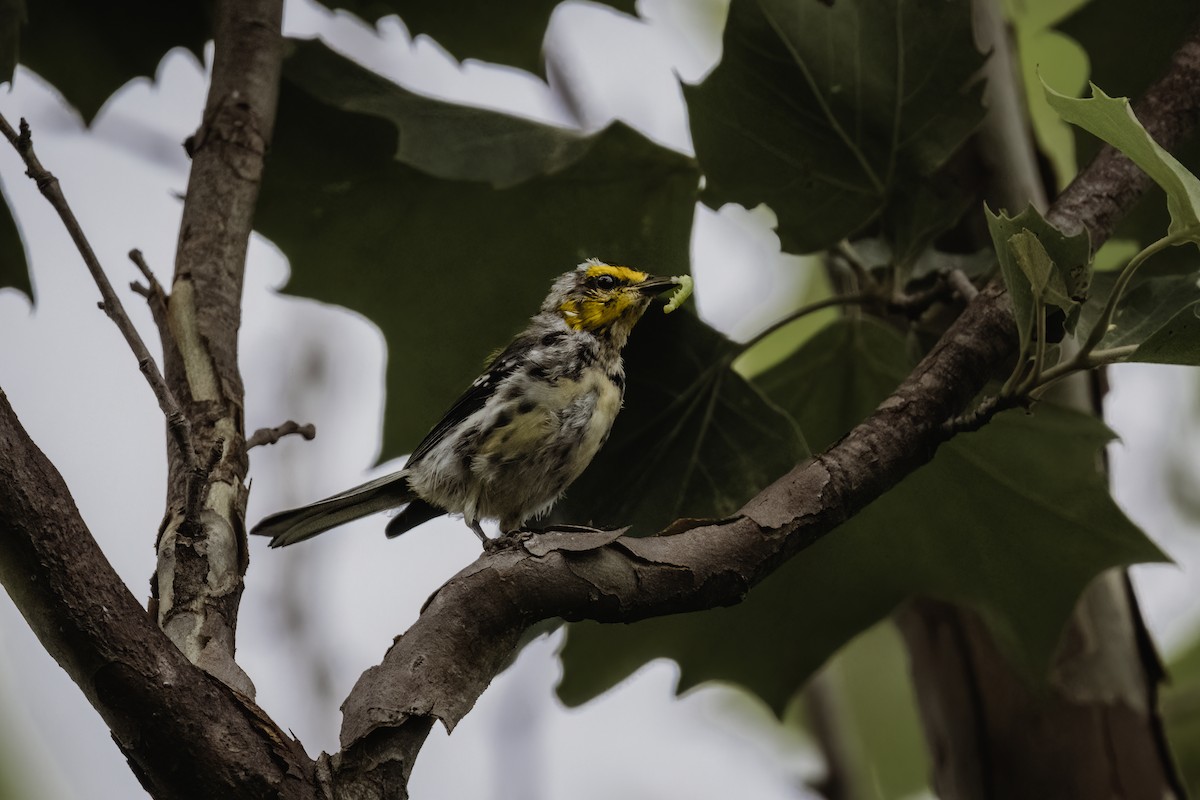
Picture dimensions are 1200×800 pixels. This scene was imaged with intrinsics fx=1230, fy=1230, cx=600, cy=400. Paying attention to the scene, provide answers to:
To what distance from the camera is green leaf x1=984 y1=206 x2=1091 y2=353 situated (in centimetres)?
213

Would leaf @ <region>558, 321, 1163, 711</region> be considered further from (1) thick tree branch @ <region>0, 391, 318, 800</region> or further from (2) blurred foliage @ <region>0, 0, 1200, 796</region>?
(1) thick tree branch @ <region>0, 391, 318, 800</region>

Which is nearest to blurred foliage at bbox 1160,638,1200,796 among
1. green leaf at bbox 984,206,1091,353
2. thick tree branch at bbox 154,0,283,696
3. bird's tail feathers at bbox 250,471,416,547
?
green leaf at bbox 984,206,1091,353

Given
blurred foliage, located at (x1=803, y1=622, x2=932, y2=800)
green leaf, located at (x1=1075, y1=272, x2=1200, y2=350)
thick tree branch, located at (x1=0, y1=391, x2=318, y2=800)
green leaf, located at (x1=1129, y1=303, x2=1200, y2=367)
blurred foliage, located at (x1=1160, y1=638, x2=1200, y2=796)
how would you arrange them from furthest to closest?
1. blurred foliage, located at (x1=803, y1=622, x2=932, y2=800)
2. blurred foliage, located at (x1=1160, y1=638, x2=1200, y2=796)
3. green leaf, located at (x1=1075, y1=272, x2=1200, y2=350)
4. green leaf, located at (x1=1129, y1=303, x2=1200, y2=367)
5. thick tree branch, located at (x1=0, y1=391, x2=318, y2=800)

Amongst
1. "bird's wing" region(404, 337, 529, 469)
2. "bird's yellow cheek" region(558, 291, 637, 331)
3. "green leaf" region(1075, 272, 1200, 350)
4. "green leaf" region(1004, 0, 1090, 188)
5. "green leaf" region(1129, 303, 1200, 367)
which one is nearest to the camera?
"green leaf" region(1129, 303, 1200, 367)

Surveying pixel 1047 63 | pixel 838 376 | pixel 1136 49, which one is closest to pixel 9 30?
pixel 838 376

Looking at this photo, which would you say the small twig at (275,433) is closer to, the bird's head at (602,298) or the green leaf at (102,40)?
the bird's head at (602,298)

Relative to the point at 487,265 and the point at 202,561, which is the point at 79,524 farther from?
the point at 487,265

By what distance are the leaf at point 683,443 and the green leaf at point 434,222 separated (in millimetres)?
348

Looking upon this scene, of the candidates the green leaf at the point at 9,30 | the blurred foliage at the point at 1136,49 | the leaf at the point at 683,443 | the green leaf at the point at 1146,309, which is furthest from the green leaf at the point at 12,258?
the blurred foliage at the point at 1136,49

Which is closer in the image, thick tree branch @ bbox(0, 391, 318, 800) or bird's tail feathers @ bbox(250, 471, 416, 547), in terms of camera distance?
thick tree branch @ bbox(0, 391, 318, 800)

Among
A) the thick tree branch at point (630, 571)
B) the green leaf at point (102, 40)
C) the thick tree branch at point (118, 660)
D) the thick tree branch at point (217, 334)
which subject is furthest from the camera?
the green leaf at point (102, 40)

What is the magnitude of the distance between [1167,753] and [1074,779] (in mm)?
271

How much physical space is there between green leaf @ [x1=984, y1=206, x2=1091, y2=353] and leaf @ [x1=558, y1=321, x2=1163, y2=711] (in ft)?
3.03

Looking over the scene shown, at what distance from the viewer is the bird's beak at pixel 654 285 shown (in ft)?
10.7
